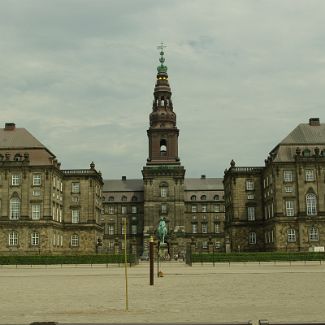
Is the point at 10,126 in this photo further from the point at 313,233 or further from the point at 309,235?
the point at 313,233

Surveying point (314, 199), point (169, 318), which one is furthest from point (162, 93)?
point (169, 318)

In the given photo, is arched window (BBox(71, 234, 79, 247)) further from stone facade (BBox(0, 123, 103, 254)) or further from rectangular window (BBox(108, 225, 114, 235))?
rectangular window (BBox(108, 225, 114, 235))

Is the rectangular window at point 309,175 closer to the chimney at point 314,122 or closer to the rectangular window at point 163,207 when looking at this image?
the chimney at point 314,122

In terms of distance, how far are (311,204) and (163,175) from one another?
42.8 m

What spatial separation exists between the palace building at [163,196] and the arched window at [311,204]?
15 centimetres

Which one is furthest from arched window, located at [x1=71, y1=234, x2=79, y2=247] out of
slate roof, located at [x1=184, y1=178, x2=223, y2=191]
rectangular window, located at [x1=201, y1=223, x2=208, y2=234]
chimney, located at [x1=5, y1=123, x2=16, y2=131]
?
slate roof, located at [x1=184, y1=178, x2=223, y2=191]

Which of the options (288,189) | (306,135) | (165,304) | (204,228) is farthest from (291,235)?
(165,304)

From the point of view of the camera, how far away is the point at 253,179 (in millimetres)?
96938

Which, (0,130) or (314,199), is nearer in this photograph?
(314,199)

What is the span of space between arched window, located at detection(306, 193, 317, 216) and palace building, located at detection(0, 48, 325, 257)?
5.8 inches

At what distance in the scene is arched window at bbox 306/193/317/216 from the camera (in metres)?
83.9

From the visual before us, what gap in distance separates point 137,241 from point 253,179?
45950mm

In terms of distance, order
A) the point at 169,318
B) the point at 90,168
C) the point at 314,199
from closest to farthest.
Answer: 1. the point at 169,318
2. the point at 314,199
3. the point at 90,168

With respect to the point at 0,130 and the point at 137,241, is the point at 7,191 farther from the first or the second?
the point at 137,241
